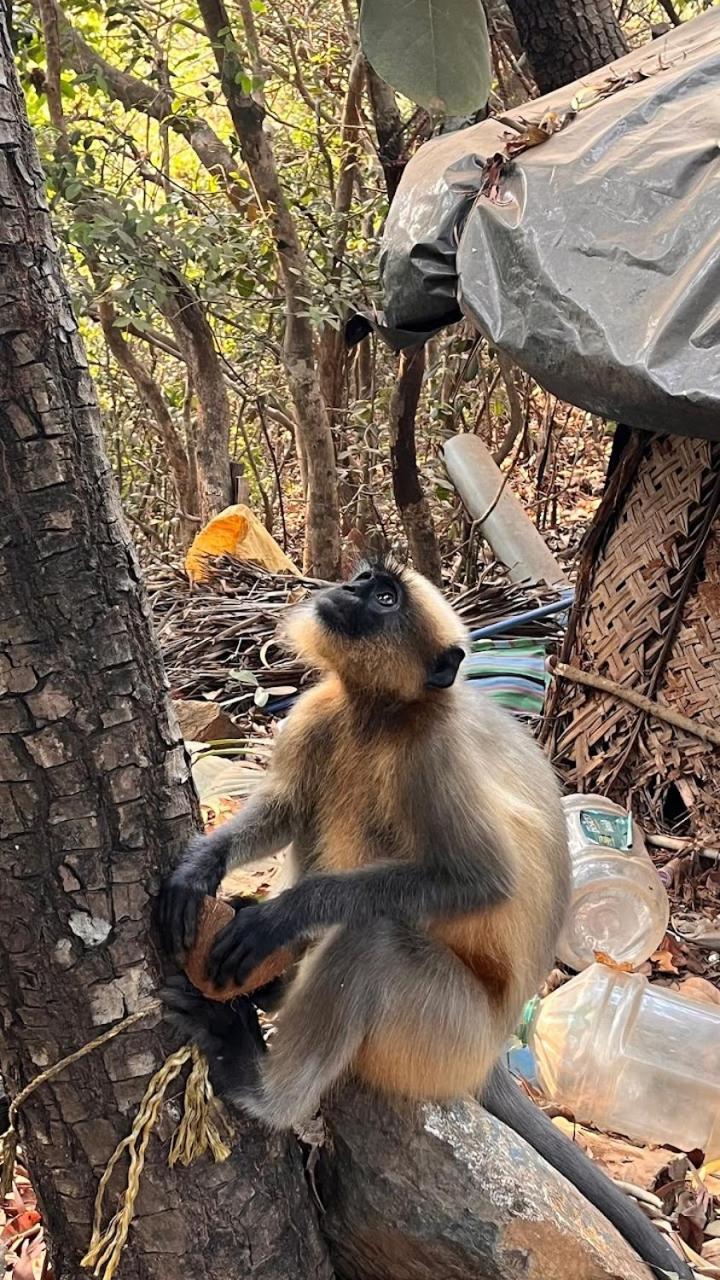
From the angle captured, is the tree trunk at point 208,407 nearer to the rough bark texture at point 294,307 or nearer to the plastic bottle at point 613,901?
the rough bark texture at point 294,307

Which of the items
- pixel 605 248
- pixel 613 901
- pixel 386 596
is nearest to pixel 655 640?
pixel 613 901

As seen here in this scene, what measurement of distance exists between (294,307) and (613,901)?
3.96 meters

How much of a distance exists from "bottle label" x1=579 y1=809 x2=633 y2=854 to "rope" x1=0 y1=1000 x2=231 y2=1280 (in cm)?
229

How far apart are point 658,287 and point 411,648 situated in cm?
140

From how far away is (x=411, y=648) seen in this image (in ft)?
7.91

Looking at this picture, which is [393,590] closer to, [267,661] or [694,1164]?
[694,1164]

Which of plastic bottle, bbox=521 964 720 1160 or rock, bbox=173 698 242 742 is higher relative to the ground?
rock, bbox=173 698 242 742

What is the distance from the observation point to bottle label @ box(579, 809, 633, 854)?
3754mm

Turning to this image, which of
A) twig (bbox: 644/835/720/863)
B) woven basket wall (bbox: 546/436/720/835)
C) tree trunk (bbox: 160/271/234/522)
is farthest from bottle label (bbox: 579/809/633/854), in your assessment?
tree trunk (bbox: 160/271/234/522)

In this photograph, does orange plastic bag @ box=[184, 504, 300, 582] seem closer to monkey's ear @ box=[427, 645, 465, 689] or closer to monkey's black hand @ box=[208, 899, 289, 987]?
monkey's ear @ box=[427, 645, 465, 689]

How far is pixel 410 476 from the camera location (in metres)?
6.66

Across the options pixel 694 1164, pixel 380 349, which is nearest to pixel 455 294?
pixel 694 1164

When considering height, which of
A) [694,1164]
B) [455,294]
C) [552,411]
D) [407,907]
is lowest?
[694,1164]

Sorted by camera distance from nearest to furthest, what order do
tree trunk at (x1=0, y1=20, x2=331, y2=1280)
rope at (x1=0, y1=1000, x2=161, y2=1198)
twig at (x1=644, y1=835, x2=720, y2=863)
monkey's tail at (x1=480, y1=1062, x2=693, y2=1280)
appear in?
tree trunk at (x1=0, y1=20, x2=331, y2=1280) → rope at (x1=0, y1=1000, x2=161, y2=1198) → monkey's tail at (x1=480, y1=1062, x2=693, y2=1280) → twig at (x1=644, y1=835, x2=720, y2=863)
